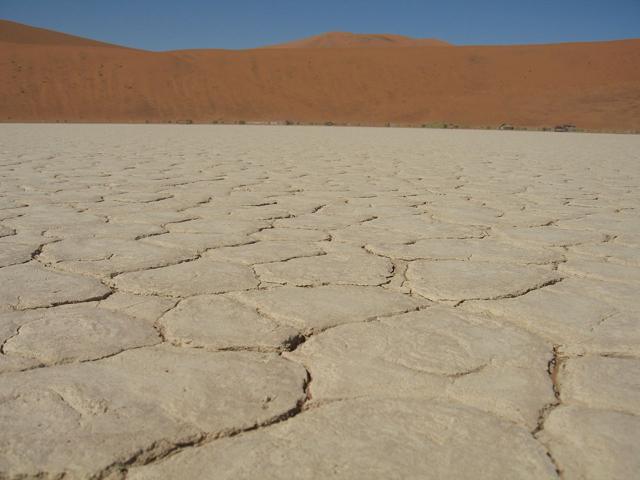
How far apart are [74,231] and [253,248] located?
69 cm

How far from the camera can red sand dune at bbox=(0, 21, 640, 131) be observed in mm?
21281

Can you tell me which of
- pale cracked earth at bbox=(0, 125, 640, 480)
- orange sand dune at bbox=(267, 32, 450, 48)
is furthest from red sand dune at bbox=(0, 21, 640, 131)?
orange sand dune at bbox=(267, 32, 450, 48)

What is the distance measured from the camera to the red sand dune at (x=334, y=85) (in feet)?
69.8

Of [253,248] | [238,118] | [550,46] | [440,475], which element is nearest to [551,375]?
[440,475]

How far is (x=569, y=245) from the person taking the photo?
82.7 inches

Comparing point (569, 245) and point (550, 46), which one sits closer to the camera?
point (569, 245)

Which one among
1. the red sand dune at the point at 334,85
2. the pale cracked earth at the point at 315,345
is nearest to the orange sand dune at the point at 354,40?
the red sand dune at the point at 334,85

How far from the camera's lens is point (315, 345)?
1.16 m

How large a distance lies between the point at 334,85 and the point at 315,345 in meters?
25.9

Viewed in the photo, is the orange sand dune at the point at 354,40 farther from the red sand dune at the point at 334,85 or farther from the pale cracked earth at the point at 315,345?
the pale cracked earth at the point at 315,345

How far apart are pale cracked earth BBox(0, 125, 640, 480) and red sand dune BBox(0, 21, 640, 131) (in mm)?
17963

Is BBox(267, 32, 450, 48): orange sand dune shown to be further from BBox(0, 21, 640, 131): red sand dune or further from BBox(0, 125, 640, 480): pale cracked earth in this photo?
BBox(0, 125, 640, 480): pale cracked earth

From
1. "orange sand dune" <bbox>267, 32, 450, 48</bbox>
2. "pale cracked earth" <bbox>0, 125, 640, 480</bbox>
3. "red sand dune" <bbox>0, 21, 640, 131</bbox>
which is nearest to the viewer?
"pale cracked earth" <bbox>0, 125, 640, 480</bbox>

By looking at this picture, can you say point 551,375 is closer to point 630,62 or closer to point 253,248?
point 253,248
